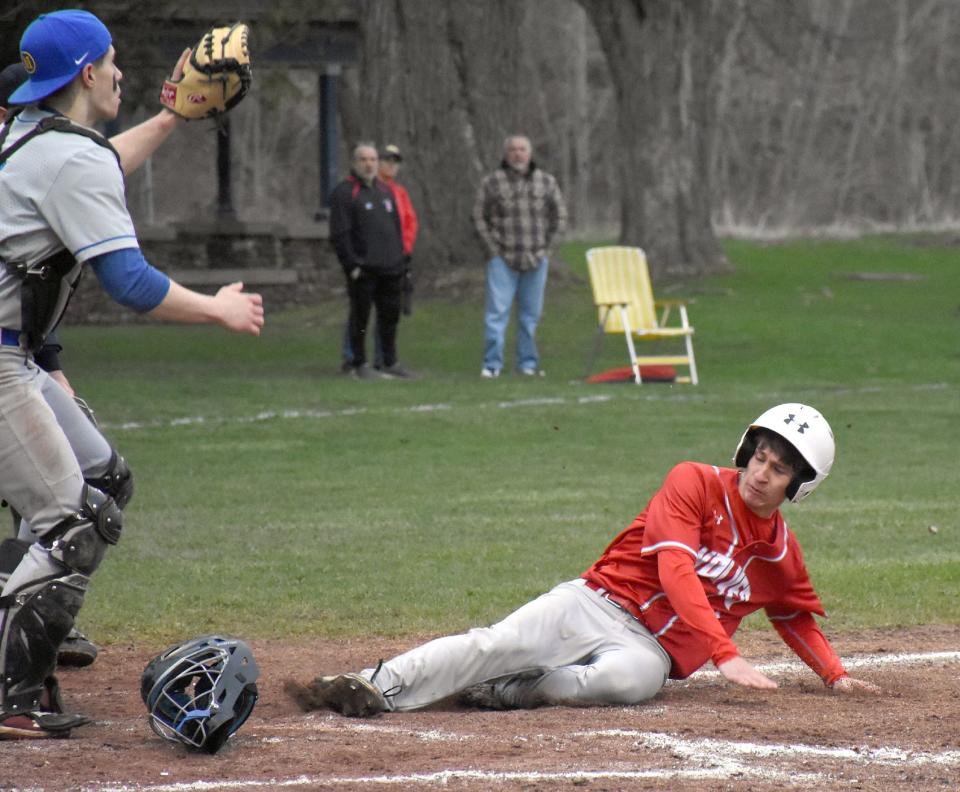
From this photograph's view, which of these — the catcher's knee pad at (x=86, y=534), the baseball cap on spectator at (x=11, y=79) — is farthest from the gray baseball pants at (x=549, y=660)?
the baseball cap on spectator at (x=11, y=79)

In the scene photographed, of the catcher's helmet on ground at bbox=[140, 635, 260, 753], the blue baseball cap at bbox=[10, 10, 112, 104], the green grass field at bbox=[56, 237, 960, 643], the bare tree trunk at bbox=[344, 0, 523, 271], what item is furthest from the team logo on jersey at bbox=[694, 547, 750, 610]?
the bare tree trunk at bbox=[344, 0, 523, 271]

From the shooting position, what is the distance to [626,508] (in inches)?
395

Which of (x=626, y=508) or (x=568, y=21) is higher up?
(x=568, y=21)

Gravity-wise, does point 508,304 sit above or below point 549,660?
above

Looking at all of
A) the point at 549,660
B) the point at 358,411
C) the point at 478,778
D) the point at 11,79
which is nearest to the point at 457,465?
the point at 358,411

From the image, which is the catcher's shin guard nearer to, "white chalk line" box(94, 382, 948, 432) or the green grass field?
the green grass field

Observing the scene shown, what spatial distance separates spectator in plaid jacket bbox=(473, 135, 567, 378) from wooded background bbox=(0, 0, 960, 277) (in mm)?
4563

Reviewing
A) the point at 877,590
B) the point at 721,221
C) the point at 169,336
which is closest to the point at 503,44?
the point at 169,336

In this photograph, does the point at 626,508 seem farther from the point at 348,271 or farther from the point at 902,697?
the point at 348,271

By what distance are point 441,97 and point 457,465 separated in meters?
13.5

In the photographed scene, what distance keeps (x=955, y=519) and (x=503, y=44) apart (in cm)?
1615

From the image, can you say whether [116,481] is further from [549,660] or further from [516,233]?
[516,233]

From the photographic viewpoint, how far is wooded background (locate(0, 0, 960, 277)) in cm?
2438

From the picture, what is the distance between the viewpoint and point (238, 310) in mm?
4887
